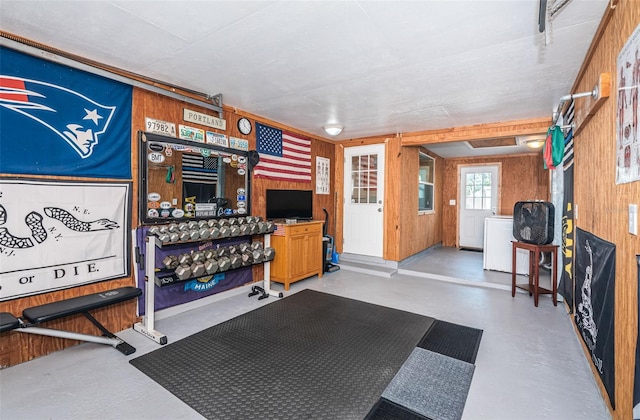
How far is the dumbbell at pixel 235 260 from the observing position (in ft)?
11.5

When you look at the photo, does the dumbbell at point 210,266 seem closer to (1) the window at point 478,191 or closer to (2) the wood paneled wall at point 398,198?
(2) the wood paneled wall at point 398,198

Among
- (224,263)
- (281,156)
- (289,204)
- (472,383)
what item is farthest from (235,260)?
(472,383)

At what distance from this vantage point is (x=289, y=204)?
4.93 metres

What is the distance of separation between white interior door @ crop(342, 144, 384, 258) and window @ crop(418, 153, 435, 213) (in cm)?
127

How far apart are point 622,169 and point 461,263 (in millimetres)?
4545

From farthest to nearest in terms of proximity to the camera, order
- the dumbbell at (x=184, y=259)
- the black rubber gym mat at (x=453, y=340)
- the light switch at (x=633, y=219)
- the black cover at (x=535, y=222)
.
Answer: the black cover at (x=535, y=222) → the dumbbell at (x=184, y=259) → the black rubber gym mat at (x=453, y=340) → the light switch at (x=633, y=219)

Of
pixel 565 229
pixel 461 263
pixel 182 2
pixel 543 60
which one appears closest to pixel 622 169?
pixel 543 60

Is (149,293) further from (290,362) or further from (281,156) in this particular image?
(281,156)

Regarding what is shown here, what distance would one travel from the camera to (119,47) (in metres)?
2.44

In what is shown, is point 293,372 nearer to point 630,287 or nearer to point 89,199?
point 630,287

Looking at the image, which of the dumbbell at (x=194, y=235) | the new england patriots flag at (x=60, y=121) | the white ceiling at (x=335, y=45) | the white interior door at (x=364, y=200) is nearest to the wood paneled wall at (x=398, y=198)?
the white interior door at (x=364, y=200)

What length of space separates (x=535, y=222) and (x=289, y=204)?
3444 mm

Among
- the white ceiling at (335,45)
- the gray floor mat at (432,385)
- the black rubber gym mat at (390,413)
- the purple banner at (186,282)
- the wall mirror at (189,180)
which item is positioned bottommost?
the black rubber gym mat at (390,413)

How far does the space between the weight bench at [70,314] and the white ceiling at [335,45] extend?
206 cm
